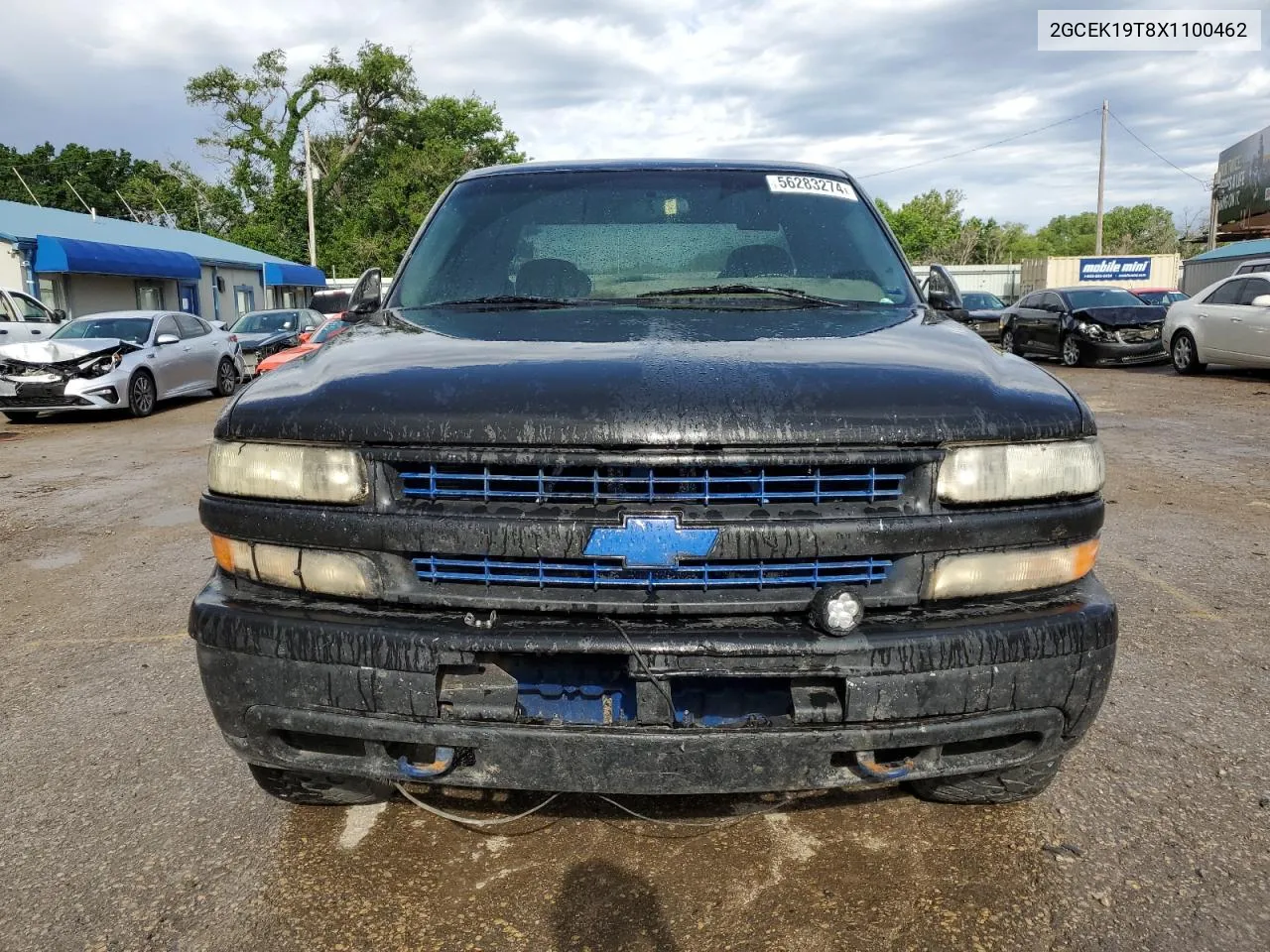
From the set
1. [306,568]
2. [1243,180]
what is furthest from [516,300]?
[1243,180]

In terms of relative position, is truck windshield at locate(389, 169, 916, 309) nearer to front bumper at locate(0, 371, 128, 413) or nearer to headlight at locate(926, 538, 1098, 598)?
headlight at locate(926, 538, 1098, 598)

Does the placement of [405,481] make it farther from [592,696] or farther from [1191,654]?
[1191,654]

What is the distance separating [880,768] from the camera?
6.59 ft

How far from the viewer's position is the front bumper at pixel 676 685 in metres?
1.89

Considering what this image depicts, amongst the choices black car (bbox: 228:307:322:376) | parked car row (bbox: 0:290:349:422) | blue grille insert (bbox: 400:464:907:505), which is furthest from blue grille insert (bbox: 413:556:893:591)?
black car (bbox: 228:307:322:376)

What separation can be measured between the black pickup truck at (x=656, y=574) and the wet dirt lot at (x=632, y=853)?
1.24 ft

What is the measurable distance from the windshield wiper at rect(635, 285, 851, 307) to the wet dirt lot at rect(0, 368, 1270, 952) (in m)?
1.44

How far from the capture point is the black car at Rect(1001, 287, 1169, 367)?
55.3 feet

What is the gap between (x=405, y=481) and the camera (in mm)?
2020

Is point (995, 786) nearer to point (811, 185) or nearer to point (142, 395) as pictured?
point (811, 185)

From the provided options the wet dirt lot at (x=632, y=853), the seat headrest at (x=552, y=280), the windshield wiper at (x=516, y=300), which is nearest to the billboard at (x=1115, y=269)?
the wet dirt lot at (x=632, y=853)

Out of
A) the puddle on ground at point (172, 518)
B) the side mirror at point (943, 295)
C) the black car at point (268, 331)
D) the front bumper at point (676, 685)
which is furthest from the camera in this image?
the black car at point (268, 331)

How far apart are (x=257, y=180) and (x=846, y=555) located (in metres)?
53.2

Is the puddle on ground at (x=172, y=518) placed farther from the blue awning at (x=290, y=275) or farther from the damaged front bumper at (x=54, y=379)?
the blue awning at (x=290, y=275)
